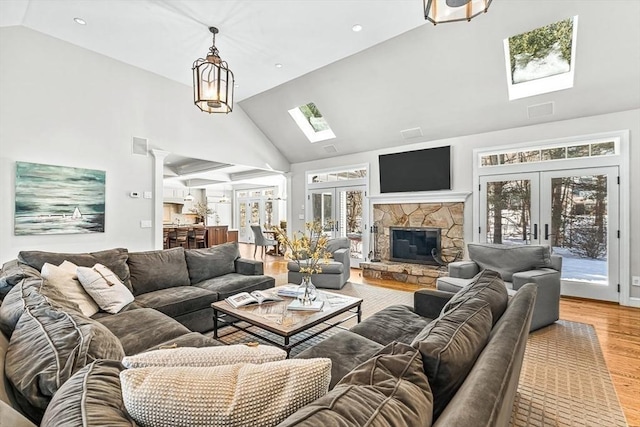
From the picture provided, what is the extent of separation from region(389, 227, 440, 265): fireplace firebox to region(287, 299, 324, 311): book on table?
369 centimetres

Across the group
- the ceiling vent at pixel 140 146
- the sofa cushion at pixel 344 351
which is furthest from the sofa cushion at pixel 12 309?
the ceiling vent at pixel 140 146

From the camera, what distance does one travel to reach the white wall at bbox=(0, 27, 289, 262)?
3.70 m

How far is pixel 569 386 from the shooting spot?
2.18 meters

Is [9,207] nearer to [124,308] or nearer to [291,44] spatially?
[124,308]

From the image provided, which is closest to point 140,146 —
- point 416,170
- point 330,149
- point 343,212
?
point 330,149

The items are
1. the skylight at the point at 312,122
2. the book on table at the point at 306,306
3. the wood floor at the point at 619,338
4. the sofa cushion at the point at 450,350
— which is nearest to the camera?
the sofa cushion at the point at 450,350

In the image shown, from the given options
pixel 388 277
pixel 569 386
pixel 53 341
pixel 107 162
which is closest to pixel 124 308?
pixel 53 341

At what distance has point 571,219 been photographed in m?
4.43

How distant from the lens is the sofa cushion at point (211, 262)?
11.8 ft

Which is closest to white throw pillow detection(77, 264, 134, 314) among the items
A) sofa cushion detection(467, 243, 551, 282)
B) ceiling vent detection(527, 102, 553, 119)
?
sofa cushion detection(467, 243, 551, 282)

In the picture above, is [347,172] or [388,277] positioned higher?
[347,172]

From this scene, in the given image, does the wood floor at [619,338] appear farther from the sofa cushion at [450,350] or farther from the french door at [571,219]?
the sofa cushion at [450,350]

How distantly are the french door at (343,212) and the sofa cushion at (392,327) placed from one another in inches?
170

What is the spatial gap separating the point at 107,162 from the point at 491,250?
555cm
